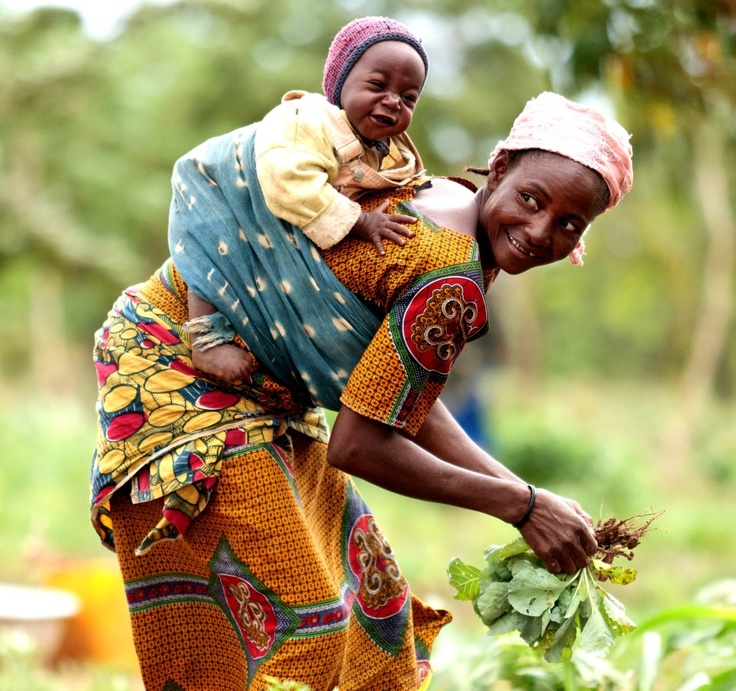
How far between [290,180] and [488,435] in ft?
28.4

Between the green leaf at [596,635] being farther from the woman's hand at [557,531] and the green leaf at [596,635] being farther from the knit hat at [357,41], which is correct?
the knit hat at [357,41]

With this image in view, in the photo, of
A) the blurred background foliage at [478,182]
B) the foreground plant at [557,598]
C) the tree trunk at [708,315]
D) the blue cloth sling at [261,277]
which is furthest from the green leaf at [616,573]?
the tree trunk at [708,315]

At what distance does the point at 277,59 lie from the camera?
49.1 ft

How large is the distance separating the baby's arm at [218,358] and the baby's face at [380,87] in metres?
0.52

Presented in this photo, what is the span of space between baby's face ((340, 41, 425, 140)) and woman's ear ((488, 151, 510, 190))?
0.69ft

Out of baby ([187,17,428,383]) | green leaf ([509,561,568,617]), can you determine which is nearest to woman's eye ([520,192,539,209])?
baby ([187,17,428,383])

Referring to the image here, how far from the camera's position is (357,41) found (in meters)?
2.35

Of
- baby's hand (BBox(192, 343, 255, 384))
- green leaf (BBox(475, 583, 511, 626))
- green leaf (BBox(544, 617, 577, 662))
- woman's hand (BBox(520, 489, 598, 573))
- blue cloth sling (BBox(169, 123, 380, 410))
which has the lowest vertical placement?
green leaf (BBox(544, 617, 577, 662))

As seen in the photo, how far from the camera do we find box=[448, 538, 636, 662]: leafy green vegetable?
8.05 feet

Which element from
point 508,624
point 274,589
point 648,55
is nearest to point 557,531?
point 508,624

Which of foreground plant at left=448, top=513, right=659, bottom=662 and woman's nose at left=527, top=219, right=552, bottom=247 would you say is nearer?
woman's nose at left=527, top=219, right=552, bottom=247

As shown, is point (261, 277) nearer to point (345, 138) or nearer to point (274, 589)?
point (345, 138)

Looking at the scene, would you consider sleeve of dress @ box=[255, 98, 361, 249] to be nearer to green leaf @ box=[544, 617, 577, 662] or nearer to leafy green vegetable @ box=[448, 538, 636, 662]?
leafy green vegetable @ box=[448, 538, 636, 662]

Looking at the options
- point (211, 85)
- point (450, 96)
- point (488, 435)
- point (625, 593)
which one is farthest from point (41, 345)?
point (625, 593)
